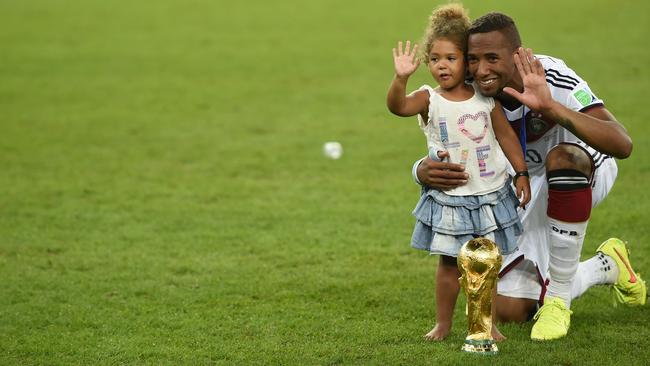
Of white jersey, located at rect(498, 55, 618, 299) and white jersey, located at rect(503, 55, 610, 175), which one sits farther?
white jersey, located at rect(498, 55, 618, 299)

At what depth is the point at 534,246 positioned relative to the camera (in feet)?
17.5

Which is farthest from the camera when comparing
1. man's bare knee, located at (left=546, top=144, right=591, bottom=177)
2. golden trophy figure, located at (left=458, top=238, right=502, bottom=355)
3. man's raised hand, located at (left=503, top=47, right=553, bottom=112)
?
man's bare knee, located at (left=546, top=144, right=591, bottom=177)

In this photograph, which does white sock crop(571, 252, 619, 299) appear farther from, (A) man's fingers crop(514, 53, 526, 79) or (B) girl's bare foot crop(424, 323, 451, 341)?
(A) man's fingers crop(514, 53, 526, 79)

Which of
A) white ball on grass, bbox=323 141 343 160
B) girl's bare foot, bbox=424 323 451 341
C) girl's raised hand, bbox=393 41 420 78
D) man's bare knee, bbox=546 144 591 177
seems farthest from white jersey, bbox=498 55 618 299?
white ball on grass, bbox=323 141 343 160

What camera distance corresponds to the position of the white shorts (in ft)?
A: 17.1

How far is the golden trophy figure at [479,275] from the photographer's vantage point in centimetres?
411

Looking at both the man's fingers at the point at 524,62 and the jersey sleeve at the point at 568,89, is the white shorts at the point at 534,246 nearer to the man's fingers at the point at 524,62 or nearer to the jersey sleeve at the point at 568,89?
the jersey sleeve at the point at 568,89

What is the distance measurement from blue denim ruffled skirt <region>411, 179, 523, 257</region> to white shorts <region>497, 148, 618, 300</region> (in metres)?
0.72

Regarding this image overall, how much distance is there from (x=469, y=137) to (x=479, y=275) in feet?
2.34

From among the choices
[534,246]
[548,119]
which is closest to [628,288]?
[534,246]

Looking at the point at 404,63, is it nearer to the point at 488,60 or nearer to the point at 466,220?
the point at 488,60

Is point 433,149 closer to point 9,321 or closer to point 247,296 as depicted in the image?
point 247,296

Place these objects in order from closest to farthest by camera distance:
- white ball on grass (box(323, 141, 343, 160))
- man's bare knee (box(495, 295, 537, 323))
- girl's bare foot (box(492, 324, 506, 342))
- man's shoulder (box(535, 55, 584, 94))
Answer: girl's bare foot (box(492, 324, 506, 342))
man's shoulder (box(535, 55, 584, 94))
man's bare knee (box(495, 295, 537, 323))
white ball on grass (box(323, 141, 343, 160))

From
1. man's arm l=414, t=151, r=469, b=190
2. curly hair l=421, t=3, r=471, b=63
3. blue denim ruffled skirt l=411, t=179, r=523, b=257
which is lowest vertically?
blue denim ruffled skirt l=411, t=179, r=523, b=257
